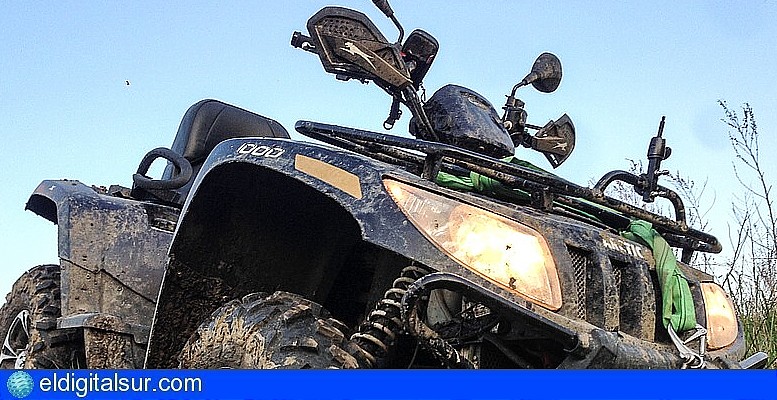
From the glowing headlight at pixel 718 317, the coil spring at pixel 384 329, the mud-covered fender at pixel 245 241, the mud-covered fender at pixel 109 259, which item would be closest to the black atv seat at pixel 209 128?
the mud-covered fender at pixel 109 259

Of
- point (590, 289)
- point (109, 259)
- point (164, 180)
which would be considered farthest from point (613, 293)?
point (164, 180)

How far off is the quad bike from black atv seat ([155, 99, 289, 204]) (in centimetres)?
23

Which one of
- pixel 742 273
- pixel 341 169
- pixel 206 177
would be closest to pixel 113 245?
pixel 206 177

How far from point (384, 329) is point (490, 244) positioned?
1.38 feet

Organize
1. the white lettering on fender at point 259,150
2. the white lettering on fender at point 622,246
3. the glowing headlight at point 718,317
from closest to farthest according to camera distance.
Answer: the white lettering on fender at point 622,246, the white lettering on fender at point 259,150, the glowing headlight at point 718,317

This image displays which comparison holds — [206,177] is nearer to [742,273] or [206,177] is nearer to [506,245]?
[506,245]

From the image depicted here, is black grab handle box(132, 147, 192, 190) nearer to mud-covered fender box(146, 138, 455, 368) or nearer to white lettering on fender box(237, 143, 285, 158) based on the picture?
mud-covered fender box(146, 138, 455, 368)

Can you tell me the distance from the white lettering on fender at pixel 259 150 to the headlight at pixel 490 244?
534mm

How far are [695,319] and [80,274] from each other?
8.80 ft

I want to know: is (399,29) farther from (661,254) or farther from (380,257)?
(661,254)

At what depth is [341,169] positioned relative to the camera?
9.43ft

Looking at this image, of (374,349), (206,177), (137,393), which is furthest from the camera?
(206,177)

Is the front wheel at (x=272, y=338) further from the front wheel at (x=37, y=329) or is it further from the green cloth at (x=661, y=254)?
the front wheel at (x=37, y=329)

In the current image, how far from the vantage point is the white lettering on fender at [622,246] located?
2.86 metres
